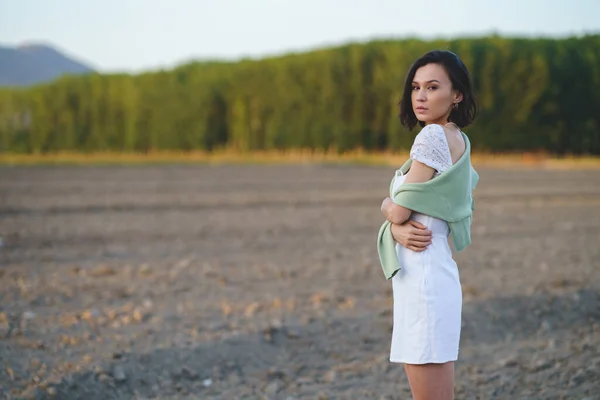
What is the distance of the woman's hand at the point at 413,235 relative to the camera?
266cm

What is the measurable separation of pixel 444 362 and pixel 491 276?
4.96m

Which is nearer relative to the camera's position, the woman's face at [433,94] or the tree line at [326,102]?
the woman's face at [433,94]

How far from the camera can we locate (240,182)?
18.2m

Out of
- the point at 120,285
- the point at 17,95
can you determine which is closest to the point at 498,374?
the point at 120,285

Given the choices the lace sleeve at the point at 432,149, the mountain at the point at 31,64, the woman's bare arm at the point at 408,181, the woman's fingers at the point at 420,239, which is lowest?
the woman's fingers at the point at 420,239

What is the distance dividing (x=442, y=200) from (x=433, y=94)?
15.1 inches

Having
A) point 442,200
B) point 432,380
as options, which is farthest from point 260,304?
point 442,200

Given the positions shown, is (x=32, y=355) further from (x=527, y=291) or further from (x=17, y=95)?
(x=17, y=95)

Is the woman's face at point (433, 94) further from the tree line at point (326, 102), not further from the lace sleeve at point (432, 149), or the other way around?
the tree line at point (326, 102)

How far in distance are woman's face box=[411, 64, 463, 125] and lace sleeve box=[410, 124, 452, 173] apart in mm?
134

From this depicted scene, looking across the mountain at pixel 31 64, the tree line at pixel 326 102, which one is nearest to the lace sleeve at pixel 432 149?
the tree line at pixel 326 102

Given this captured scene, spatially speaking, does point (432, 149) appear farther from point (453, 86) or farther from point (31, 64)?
point (31, 64)

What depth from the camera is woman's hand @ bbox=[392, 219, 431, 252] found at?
105 inches

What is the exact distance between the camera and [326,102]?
28.3 metres
